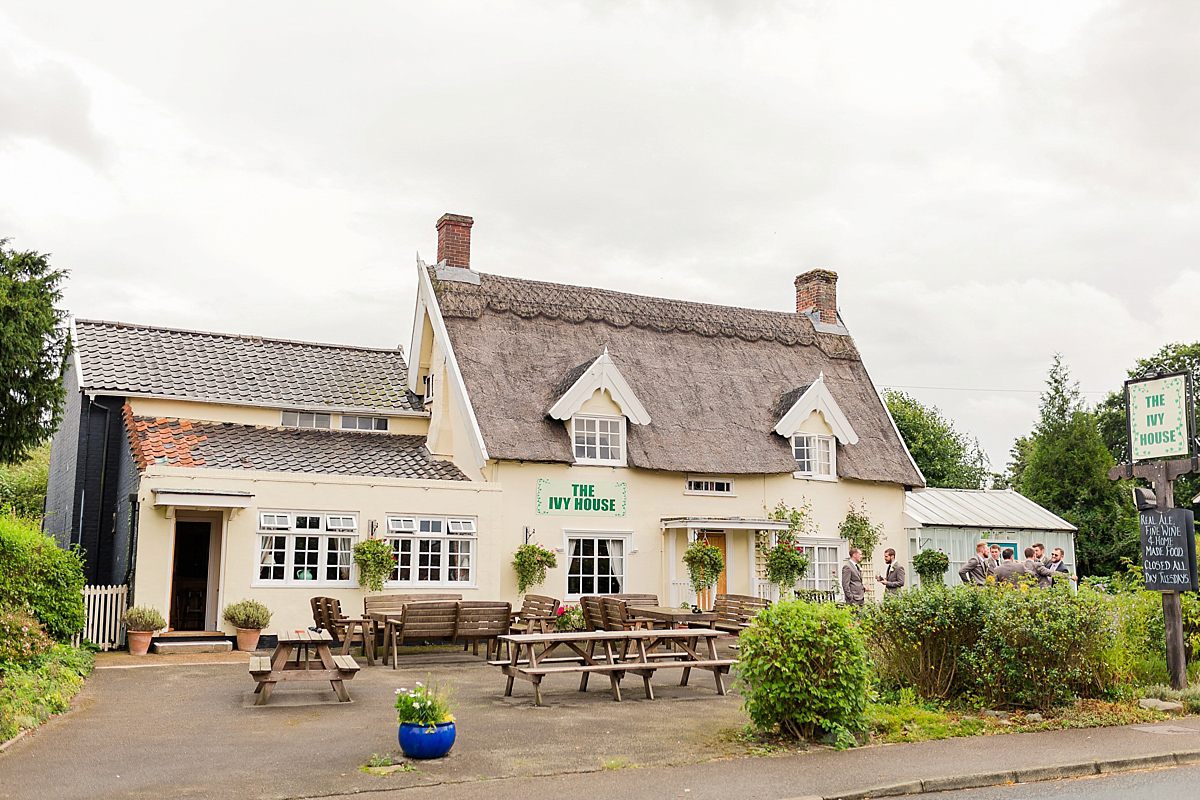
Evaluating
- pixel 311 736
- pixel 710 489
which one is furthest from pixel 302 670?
pixel 710 489

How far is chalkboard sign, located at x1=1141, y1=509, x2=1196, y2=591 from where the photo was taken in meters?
11.6

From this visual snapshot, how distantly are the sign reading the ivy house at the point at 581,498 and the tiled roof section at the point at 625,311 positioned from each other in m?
4.46

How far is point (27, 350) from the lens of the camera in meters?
19.2

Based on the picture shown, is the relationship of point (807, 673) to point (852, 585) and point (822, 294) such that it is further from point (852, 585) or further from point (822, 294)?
point (822, 294)

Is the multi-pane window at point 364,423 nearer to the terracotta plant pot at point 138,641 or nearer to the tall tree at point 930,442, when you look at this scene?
the terracotta plant pot at point 138,641

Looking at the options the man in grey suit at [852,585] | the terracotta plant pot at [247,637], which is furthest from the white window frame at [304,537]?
the man in grey suit at [852,585]

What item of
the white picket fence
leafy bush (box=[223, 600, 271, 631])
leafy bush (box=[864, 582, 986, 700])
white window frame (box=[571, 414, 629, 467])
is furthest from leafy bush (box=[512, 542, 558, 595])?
leafy bush (box=[864, 582, 986, 700])

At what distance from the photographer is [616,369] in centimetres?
2169

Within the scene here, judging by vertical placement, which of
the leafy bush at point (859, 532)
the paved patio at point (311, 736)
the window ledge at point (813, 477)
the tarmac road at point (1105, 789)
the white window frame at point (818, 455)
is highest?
the white window frame at point (818, 455)

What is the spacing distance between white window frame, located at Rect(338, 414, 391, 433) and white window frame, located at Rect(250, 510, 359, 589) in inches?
172

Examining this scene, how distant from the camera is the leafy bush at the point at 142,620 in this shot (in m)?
16.2

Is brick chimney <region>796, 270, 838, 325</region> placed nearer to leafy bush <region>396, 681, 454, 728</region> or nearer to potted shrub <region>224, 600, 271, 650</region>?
potted shrub <region>224, 600, 271, 650</region>

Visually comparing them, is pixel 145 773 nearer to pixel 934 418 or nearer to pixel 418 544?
pixel 418 544

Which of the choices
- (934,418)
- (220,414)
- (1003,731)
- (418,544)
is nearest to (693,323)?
(418,544)
